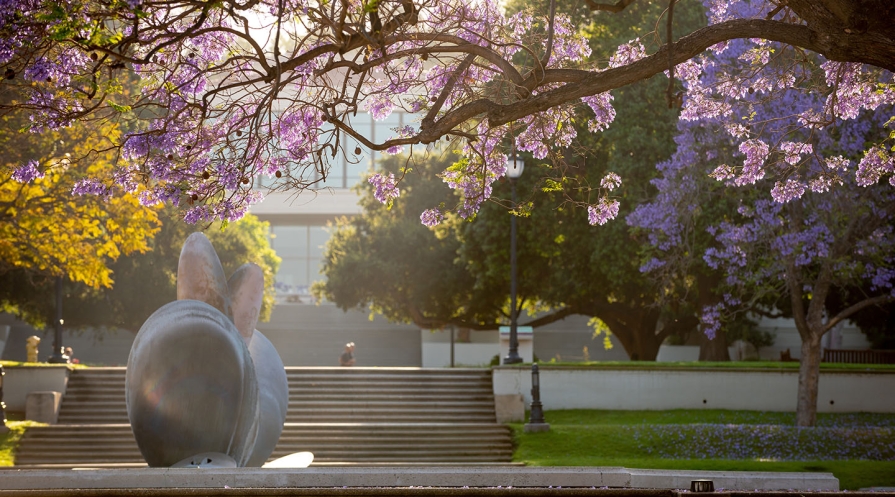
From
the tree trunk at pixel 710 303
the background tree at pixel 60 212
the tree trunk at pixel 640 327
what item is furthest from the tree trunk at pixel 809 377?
the background tree at pixel 60 212

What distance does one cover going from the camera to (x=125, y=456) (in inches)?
746

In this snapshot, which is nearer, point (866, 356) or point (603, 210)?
point (603, 210)

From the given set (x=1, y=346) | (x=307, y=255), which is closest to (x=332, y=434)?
(x=1, y=346)

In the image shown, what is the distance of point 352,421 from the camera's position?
22.0 m

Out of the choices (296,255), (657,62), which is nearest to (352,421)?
(657,62)

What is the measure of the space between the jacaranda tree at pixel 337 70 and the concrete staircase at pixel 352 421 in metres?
9.39

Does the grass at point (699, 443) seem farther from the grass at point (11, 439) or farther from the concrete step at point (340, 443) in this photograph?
the grass at point (11, 439)

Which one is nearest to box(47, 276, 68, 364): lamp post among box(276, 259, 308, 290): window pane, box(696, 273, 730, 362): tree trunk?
box(696, 273, 730, 362): tree trunk

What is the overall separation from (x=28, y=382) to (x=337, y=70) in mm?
16640

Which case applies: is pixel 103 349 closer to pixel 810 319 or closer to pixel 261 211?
pixel 261 211

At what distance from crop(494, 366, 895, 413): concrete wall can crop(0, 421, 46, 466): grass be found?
10997 mm

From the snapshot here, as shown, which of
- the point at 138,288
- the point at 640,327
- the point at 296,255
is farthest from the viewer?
the point at 296,255

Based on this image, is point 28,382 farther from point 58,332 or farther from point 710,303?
point 710,303

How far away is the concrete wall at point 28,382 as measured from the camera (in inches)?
895
